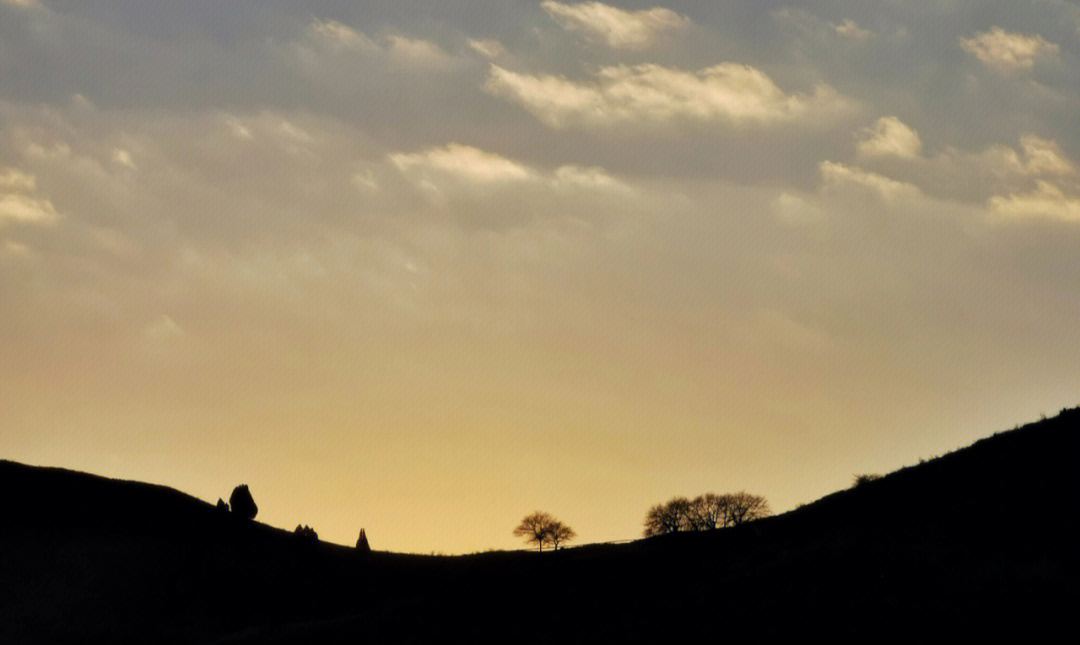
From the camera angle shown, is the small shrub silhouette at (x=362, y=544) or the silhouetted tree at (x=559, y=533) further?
the silhouetted tree at (x=559, y=533)

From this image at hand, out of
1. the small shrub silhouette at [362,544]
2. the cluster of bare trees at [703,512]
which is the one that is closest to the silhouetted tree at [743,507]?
the cluster of bare trees at [703,512]

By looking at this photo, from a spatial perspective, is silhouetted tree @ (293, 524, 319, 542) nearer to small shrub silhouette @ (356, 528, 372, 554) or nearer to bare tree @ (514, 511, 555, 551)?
small shrub silhouette @ (356, 528, 372, 554)

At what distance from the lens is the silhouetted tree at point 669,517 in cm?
12725

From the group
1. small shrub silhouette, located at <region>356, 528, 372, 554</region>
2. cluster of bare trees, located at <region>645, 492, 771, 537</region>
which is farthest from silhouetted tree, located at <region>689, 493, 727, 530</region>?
small shrub silhouette, located at <region>356, 528, 372, 554</region>

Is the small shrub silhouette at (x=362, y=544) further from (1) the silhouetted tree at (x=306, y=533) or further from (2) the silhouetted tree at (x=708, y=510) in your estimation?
(2) the silhouetted tree at (x=708, y=510)

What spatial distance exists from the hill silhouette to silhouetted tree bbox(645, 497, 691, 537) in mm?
65008

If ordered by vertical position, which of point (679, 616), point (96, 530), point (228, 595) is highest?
point (96, 530)

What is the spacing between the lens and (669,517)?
129m

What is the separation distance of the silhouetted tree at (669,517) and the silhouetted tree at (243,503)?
214 feet

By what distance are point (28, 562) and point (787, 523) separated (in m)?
43.2

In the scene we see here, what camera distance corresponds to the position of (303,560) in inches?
2591

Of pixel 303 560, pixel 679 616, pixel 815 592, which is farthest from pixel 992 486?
pixel 303 560

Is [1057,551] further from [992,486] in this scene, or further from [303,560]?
[303,560]

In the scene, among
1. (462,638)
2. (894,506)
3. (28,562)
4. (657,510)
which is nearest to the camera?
(462,638)
